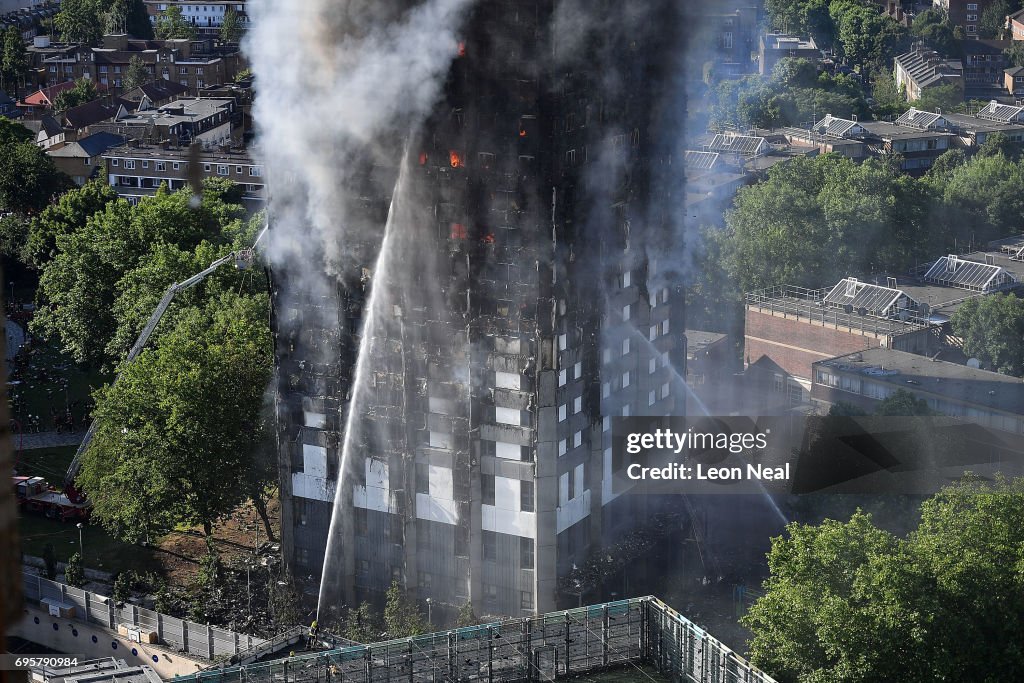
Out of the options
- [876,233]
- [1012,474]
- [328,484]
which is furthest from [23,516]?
[876,233]

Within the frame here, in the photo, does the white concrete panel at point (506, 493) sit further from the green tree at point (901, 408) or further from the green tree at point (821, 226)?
the green tree at point (821, 226)

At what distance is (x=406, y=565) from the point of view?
198ft

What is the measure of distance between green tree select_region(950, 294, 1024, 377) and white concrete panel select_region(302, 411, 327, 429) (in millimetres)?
52045

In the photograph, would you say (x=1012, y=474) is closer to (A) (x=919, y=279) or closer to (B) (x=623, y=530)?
(B) (x=623, y=530)

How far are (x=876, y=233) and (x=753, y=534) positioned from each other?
55249 mm

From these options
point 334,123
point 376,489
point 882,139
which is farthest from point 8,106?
point 376,489

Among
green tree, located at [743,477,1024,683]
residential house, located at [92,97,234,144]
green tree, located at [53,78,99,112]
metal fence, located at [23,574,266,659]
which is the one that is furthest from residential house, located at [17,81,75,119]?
green tree, located at [743,477,1024,683]

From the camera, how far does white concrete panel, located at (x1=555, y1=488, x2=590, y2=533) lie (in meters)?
59.2

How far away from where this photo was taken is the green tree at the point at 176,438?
2611 inches

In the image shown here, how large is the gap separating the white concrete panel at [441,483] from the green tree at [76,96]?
137709 mm

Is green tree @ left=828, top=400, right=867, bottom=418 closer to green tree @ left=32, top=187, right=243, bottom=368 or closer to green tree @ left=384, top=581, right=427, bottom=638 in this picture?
green tree @ left=384, top=581, right=427, bottom=638

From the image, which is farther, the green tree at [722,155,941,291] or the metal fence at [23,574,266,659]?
the green tree at [722,155,941,291]

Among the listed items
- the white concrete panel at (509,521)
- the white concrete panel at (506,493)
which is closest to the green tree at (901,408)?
the white concrete panel at (509,521)

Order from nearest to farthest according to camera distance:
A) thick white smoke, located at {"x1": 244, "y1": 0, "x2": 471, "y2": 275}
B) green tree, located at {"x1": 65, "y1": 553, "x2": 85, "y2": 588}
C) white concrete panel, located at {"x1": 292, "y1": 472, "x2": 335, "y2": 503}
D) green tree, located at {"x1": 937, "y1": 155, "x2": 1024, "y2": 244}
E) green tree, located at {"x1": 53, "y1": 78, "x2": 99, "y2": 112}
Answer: thick white smoke, located at {"x1": 244, "y1": 0, "x2": 471, "y2": 275} < white concrete panel, located at {"x1": 292, "y1": 472, "x2": 335, "y2": 503} < green tree, located at {"x1": 65, "y1": 553, "x2": 85, "y2": 588} < green tree, located at {"x1": 937, "y1": 155, "x2": 1024, "y2": 244} < green tree, located at {"x1": 53, "y1": 78, "x2": 99, "y2": 112}
